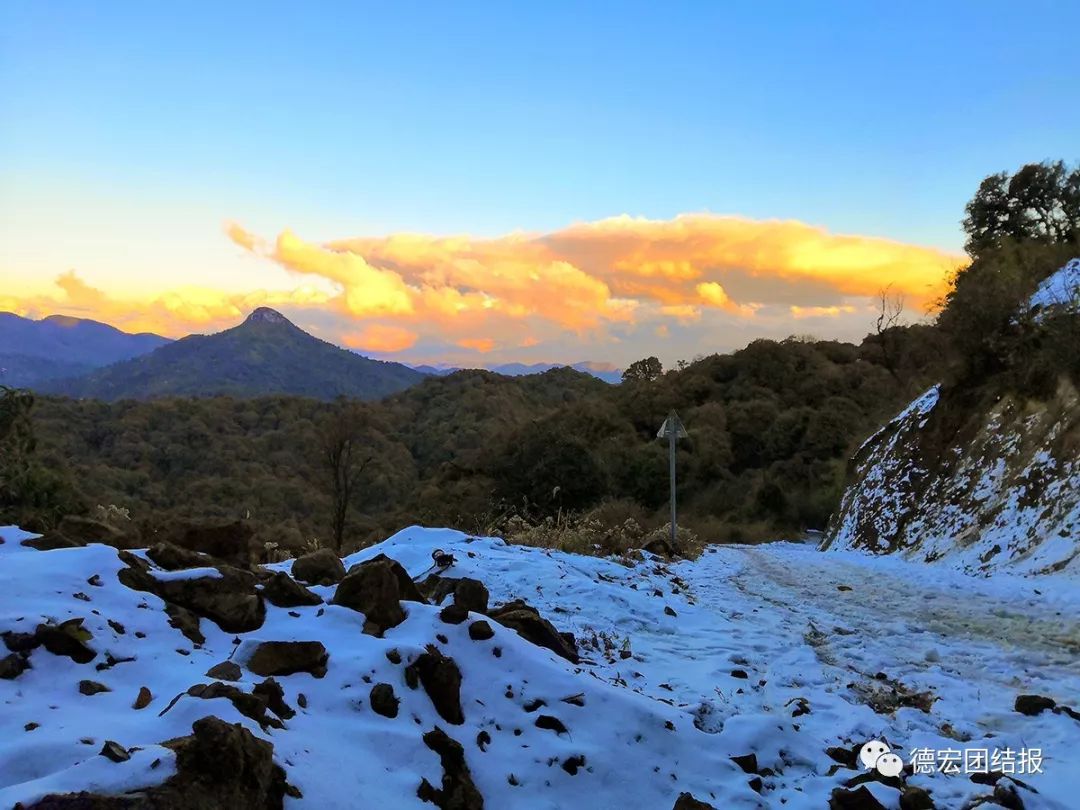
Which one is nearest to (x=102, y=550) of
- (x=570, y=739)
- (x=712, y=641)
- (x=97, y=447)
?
(x=570, y=739)

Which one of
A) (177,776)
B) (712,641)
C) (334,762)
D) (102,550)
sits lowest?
(712,641)

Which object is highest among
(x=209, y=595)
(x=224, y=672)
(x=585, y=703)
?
(x=209, y=595)

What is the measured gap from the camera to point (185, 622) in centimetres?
487

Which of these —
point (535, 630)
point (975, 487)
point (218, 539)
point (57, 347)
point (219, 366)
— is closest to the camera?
point (535, 630)

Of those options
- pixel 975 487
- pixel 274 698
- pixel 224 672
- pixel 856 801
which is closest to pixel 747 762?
pixel 856 801

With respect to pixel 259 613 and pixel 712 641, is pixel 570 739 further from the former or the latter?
pixel 712 641

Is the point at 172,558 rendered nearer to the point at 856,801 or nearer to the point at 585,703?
the point at 585,703

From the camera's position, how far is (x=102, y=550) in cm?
528

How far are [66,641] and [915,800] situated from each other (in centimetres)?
505

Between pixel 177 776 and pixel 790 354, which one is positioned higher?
pixel 790 354

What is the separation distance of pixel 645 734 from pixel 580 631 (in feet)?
9.14

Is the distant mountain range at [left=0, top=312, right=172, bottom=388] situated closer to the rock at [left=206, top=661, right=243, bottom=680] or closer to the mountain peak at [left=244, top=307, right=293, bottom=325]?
the mountain peak at [left=244, top=307, right=293, bottom=325]

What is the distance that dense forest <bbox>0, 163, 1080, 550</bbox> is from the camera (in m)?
16.9

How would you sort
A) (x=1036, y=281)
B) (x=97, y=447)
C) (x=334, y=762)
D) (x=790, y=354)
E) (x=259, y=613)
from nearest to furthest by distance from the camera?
(x=334, y=762)
(x=259, y=613)
(x=1036, y=281)
(x=97, y=447)
(x=790, y=354)
